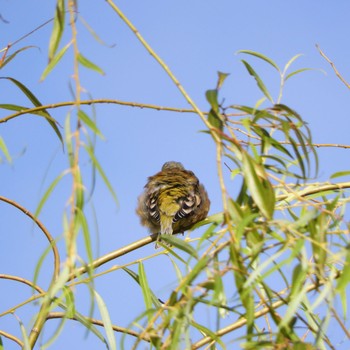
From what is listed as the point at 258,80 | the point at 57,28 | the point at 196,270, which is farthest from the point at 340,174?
the point at 57,28

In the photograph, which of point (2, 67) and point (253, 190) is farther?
point (2, 67)

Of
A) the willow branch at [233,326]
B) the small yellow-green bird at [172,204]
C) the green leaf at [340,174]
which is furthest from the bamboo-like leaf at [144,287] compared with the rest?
the small yellow-green bird at [172,204]

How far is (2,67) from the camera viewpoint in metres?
3.42

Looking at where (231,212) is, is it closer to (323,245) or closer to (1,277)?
(323,245)

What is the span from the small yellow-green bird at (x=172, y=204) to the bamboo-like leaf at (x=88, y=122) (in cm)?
352

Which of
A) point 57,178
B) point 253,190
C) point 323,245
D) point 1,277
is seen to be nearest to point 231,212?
point 253,190

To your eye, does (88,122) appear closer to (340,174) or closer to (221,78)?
(221,78)

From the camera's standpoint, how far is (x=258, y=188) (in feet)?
8.48

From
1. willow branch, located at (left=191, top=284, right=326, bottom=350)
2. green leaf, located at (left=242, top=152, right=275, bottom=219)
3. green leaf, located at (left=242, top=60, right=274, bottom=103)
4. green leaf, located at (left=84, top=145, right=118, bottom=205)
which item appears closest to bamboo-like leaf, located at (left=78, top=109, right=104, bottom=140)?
green leaf, located at (left=84, top=145, right=118, bottom=205)

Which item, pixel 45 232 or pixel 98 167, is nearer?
pixel 98 167

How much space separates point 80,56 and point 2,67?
0.97 metres

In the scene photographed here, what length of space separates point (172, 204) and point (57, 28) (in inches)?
142

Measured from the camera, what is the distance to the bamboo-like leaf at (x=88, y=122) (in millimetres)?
2457

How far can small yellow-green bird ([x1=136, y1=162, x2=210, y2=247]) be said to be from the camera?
620 centimetres
